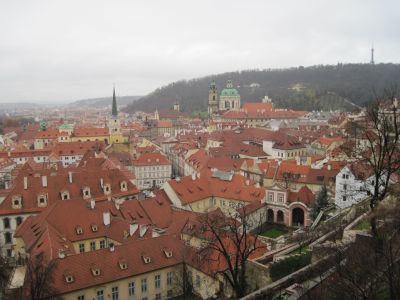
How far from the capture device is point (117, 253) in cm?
2677

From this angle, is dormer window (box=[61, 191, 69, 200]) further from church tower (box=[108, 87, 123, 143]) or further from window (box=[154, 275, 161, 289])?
church tower (box=[108, 87, 123, 143])

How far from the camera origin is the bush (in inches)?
824

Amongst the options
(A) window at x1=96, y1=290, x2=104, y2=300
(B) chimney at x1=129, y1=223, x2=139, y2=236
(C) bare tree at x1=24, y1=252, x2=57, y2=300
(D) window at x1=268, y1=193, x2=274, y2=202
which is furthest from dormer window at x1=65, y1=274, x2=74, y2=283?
(D) window at x1=268, y1=193, x2=274, y2=202

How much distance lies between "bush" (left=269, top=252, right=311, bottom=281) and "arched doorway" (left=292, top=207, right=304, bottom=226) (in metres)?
22.1

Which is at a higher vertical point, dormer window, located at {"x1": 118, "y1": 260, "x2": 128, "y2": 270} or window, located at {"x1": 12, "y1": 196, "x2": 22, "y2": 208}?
window, located at {"x1": 12, "y1": 196, "x2": 22, "y2": 208}

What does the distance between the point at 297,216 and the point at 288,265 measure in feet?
75.2

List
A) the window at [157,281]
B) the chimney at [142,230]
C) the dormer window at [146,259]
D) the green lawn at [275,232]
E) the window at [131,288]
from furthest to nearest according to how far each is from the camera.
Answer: the green lawn at [275,232] < the chimney at [142,230] < the window at [157,281] < the dormer window at [146,259] < the window at [131,288]

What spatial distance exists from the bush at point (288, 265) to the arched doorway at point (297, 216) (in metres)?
22.1

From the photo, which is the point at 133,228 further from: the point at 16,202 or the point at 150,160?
the point at 150,160

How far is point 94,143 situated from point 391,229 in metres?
78.0

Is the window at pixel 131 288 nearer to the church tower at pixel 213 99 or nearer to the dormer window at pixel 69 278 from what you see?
the dormer window at pixel 69 278

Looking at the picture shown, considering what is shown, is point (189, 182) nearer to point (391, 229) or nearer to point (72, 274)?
point (72, 274)

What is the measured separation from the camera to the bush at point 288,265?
20922 mm

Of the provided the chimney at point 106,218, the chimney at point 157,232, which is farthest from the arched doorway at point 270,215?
the chimney at point 106,218
